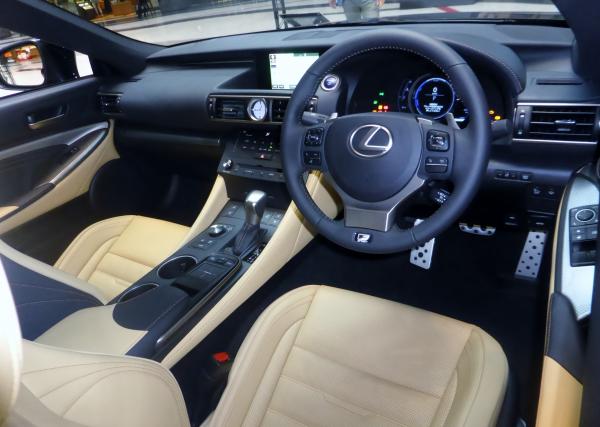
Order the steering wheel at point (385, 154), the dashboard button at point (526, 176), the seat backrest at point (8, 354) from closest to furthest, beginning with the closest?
the seat backrest at point (8, 354) < the steering wheel at point (385, 154) < the dashboard button at point (526, 176)

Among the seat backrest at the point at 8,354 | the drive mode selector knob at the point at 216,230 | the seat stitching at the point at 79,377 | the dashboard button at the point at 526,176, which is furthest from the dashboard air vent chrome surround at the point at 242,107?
the seat backrest at the point at 8,354

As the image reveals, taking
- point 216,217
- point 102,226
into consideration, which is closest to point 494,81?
point 216,217

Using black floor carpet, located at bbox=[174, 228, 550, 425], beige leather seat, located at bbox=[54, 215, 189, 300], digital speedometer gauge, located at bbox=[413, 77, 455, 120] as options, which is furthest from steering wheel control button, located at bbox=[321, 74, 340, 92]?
beige leather seat, located at bbox=[54, 215, 189, 300]

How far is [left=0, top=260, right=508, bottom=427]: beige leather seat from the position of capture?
3.31 feet

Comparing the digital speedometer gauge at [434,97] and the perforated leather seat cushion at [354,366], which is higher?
the digital speedometer gauge at [434,97]

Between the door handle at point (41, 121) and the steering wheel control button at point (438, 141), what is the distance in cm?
163

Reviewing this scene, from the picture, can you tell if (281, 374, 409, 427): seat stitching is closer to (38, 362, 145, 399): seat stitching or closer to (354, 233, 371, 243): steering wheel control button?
(354, 233, 371, 243): steering wheel control button

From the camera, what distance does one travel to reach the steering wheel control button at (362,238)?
3.55 ft

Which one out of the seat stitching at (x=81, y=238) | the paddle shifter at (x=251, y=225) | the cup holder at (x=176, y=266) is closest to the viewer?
the cup holder at (x=176, y=266)

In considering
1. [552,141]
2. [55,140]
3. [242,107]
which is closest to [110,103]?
[55,140]

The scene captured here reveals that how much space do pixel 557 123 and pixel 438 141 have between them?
1.36 feet

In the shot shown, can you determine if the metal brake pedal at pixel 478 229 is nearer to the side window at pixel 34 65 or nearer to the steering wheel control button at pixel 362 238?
the steering wheel control button at pixel 362 238

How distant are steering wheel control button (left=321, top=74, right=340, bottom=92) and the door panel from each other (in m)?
1.23

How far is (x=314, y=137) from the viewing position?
3.82ft
